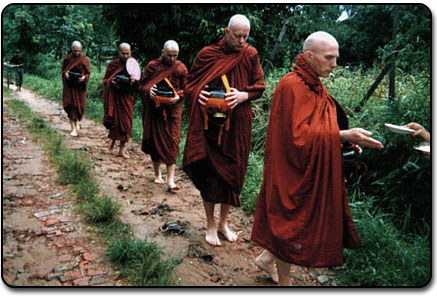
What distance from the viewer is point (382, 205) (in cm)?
337

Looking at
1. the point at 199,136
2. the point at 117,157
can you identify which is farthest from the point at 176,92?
the point at 117,157

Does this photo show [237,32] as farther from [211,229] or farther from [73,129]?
[73,129]

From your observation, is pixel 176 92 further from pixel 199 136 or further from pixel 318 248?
pixel 318 248

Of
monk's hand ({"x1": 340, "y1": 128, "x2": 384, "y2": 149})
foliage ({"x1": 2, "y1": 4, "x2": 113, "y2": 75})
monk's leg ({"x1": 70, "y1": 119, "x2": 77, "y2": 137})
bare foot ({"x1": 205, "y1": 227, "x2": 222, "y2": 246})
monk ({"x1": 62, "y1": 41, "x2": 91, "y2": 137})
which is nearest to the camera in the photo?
monk's hand ({"x1": 340, "y1": 128, "x2": 384, "y2": 149})

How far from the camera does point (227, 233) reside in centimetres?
362

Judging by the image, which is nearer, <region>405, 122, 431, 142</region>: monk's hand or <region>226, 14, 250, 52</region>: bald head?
<region>405, 122, 431, 142</region>: monk's hand

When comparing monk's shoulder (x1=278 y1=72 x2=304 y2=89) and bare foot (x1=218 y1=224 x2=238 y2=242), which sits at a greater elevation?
monk's shoulder (x1=278 y1=72 x2=304 y2=89)

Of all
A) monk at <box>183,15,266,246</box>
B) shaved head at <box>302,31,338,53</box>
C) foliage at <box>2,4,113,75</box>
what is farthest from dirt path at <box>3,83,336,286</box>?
foliage at <box>2,4,113,75</box>

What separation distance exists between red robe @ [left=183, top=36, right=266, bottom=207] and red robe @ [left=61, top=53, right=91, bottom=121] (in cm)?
503

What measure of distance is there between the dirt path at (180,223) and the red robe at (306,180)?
74cm

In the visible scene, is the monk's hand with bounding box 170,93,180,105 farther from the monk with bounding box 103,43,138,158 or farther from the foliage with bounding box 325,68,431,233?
the foliage with bounding box 325,68,431,233

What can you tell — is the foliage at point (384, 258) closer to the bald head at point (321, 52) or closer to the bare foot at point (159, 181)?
the bald head at point (321, 52)

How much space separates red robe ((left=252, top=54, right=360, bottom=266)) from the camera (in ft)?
7.38

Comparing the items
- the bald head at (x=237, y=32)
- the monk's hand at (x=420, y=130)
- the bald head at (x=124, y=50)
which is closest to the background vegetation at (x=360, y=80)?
the monk's hand at (x=420, y=130)
